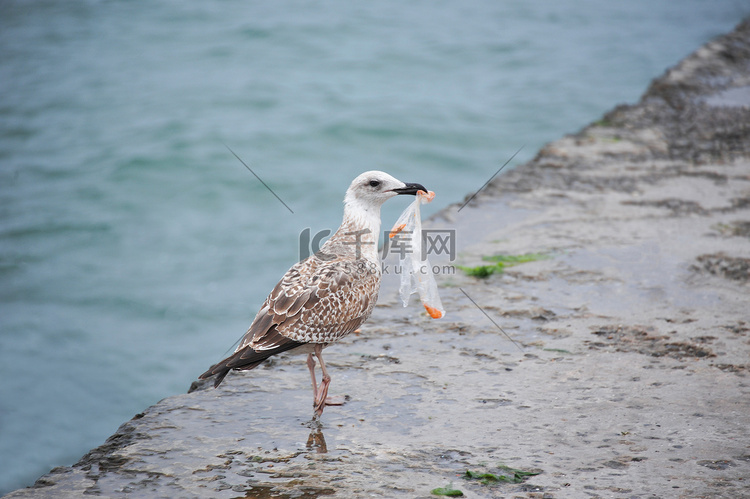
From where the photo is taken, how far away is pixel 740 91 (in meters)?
11.5

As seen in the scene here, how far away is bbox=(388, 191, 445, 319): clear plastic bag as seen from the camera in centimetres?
500

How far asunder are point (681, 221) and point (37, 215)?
32.0 ft

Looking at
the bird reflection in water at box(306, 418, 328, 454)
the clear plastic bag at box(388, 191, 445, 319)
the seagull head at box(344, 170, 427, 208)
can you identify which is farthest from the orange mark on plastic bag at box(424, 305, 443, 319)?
the bird reflection in water at box(306, 418, 328, 454)

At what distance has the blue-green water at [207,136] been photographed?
29.3ft

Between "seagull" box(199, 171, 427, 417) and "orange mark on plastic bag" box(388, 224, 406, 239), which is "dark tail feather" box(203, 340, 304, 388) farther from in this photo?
"orange mark on plastic bag" box(388, 224, 406, 239)

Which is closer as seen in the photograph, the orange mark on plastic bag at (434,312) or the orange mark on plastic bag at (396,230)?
the orange mark on plastic bag at (434,312)

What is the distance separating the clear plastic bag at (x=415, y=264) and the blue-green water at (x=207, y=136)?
4011mm

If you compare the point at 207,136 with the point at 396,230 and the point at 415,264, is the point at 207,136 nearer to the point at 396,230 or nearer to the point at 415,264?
the point at 396,230

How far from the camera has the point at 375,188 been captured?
4793 mm

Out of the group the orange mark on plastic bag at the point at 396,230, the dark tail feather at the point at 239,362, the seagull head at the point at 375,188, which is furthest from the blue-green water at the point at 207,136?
the seagull head at the point at 375,188

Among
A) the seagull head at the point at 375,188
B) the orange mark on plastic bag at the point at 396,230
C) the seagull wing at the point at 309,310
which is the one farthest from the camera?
the orange mark on plastic bag at the point at 396,230

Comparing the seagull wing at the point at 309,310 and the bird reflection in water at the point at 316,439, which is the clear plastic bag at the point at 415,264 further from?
the bird reflection in water at the point at 316,439

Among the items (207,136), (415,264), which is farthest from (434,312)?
(207,136)

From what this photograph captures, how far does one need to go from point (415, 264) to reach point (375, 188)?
0.63 metres
